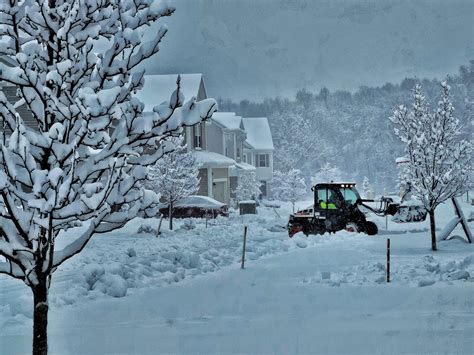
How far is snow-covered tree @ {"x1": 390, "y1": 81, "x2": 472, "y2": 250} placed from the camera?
60.5ft

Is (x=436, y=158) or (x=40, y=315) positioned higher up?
(x=436, y=158)

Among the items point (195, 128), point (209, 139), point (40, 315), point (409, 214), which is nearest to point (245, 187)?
point (209, 139)

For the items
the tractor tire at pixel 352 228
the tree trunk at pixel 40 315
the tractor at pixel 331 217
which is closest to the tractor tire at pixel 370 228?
the tractor at pixel 331 217

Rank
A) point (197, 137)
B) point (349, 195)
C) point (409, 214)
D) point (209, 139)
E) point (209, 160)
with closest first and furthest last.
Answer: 1. point (349, 195)
2. point (409, 214)
3. point (209, 160)
4. point (197, 137)
5. point (209, 139)

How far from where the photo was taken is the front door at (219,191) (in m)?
40.1

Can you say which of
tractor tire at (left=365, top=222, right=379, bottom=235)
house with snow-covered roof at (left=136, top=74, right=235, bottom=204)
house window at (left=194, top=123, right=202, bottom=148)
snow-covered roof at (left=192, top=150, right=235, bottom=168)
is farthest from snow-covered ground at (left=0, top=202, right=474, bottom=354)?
house window at (left=194, top=123, right=202, bottom=148)

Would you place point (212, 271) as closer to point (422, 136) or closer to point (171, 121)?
point (422, 136)

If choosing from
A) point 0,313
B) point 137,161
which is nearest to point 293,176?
point 0,313

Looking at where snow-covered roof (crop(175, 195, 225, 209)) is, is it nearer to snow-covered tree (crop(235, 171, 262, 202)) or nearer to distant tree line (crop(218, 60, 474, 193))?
snow-covered tree (crop(235, 171, 262, 202))

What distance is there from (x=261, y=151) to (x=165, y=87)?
3052 centimetres

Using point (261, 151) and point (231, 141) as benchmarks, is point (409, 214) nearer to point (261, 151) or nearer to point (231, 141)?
point (231, 141)

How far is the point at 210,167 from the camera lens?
119 feet

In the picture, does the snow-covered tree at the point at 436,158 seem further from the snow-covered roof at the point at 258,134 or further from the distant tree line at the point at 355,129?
the distant tree line at the point at 355,129

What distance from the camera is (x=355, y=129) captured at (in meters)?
95.4
